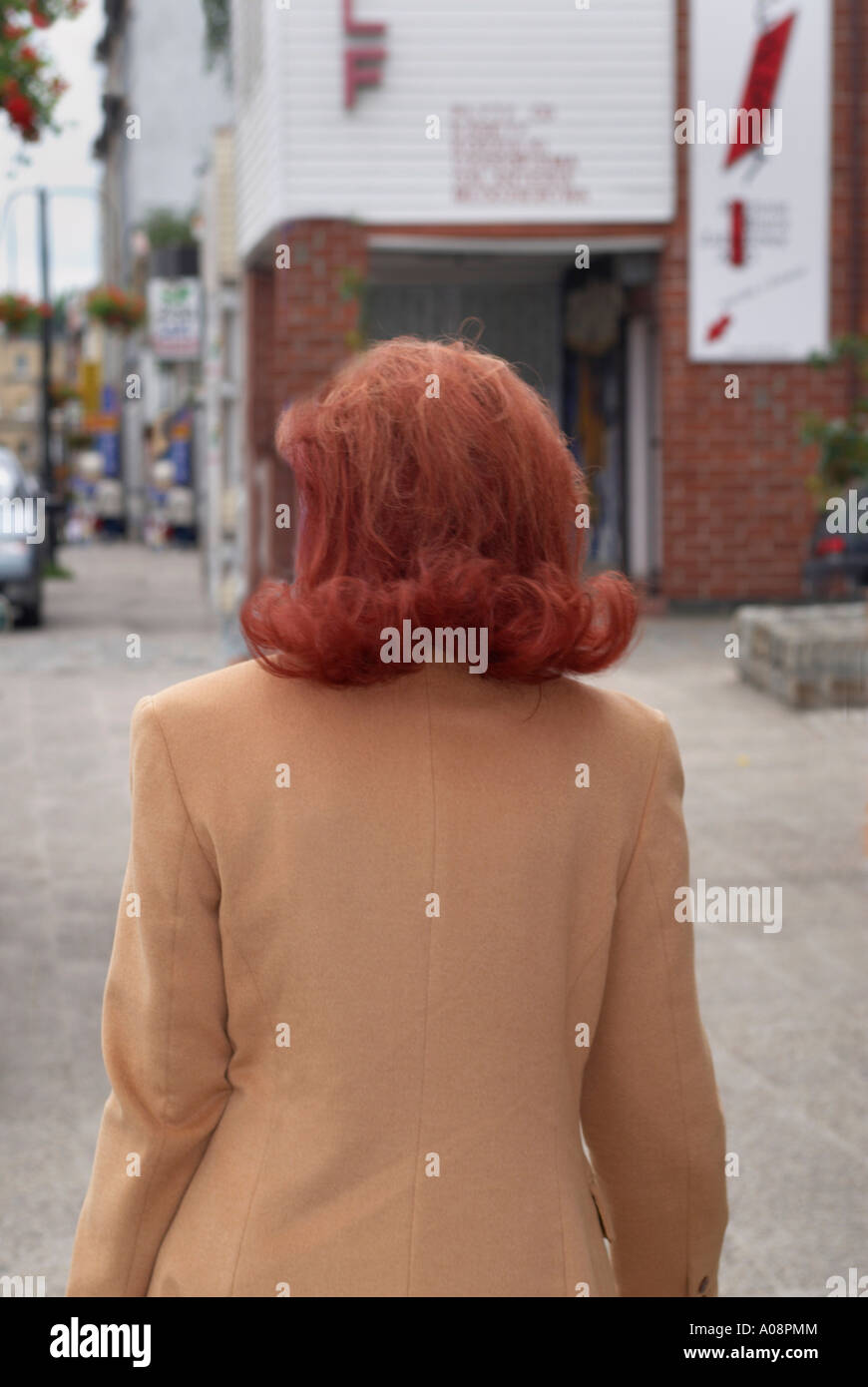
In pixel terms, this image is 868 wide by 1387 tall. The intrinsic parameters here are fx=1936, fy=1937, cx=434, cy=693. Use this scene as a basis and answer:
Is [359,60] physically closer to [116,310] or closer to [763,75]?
[763,75]

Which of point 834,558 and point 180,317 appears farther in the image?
point 180,317

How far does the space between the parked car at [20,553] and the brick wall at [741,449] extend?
20.0ft

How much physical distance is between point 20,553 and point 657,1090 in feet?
56.5

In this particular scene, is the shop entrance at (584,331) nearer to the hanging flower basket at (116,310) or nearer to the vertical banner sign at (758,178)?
the vertical banner sign at (758,178)

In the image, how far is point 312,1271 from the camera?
1702mm

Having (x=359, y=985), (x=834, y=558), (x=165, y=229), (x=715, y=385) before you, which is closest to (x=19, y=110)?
(x=359, y=985)

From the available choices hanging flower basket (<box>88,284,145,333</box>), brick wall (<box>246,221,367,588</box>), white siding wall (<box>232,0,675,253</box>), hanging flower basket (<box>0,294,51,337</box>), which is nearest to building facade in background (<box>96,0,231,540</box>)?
hanging flower basket (<box>88,284,145,333</box>)

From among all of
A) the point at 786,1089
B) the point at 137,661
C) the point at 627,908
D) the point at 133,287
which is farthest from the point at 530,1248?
the point at 133,287

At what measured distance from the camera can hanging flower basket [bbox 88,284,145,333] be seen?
121 ft

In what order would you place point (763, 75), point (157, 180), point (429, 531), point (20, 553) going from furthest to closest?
point (157, 180) → point (20, 553) → point (763, 75) → point (429, 531)

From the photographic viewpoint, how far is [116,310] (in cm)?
3709

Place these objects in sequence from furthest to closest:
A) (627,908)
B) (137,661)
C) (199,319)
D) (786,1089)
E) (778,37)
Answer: (199,319)
(778,37)
(137,661)
(786,1089)
(627,908)

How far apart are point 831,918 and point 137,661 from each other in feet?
31.5

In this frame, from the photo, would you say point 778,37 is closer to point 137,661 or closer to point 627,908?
point 137,661
